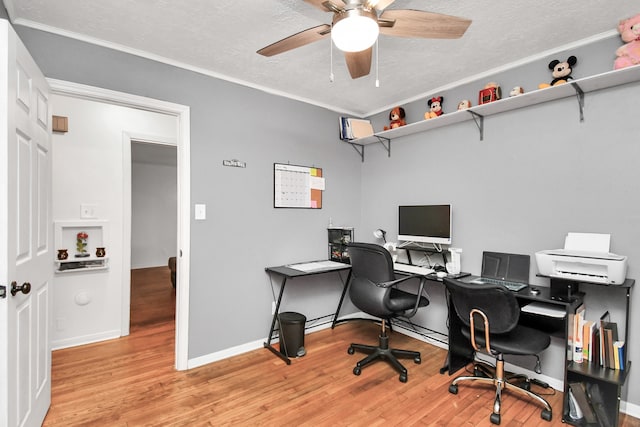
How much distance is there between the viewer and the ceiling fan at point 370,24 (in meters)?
1.39

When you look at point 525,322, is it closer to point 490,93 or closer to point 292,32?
point 490,93

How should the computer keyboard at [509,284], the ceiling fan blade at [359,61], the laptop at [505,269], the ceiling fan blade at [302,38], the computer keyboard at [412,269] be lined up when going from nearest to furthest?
the ceiling fan blade at [302,38]
the ceiling fan blade at [359,61]
the computer keyboard at [509,284]
the laptop at [505,269]
the computer keyboard at [412,269]

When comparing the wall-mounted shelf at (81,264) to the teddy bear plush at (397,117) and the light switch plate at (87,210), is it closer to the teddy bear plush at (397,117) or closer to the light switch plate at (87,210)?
the light switch plate at (87,210)

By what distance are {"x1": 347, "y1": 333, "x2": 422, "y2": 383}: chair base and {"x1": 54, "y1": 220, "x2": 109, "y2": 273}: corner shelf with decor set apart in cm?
260

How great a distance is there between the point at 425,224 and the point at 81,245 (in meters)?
3.29

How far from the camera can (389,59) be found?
244 centimetres

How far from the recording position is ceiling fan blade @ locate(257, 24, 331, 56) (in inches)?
62.1

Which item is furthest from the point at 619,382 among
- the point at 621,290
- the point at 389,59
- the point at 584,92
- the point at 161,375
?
the point at 161,375

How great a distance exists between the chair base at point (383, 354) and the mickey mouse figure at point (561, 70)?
2.27m

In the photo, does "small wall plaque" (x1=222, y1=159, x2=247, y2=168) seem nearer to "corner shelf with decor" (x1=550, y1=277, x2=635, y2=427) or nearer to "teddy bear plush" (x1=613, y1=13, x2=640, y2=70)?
"corner shelf with decor" (x1=550, y1=277, x2=635, y2=427)

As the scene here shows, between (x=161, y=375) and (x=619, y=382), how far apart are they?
2994 mm

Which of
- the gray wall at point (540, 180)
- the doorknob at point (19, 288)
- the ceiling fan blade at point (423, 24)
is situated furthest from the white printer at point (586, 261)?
the doorknob at point (19, 288)

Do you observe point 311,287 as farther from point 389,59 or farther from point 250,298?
point 389,59

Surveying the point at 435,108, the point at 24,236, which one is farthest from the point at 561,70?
the point at 24,236
